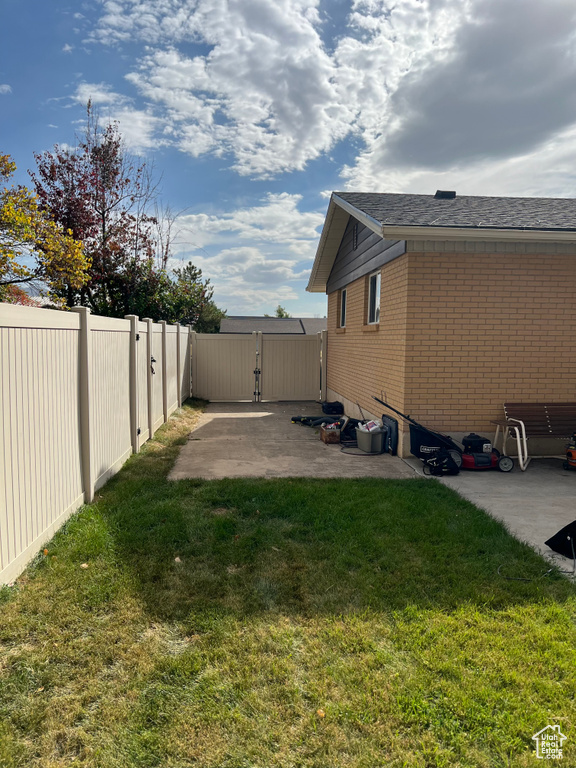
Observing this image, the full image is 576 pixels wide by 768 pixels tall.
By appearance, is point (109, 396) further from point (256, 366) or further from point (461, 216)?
point (256, 366)

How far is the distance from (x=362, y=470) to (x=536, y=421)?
278 cm

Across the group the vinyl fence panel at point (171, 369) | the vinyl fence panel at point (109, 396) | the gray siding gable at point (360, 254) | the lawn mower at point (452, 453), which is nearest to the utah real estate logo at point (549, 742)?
the lawn mower at point (452, 453)

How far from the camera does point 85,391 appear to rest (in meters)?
4.52

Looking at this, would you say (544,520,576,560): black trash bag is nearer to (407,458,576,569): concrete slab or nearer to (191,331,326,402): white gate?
(407,458,576,569): concrete slab

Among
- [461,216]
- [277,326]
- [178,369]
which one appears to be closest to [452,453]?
[461,216]

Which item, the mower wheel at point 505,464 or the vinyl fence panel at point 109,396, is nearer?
the vinyl fence panel at point 109,396

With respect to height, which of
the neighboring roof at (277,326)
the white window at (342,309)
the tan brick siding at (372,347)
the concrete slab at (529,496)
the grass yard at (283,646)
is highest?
the neighboring roof at (277,326)

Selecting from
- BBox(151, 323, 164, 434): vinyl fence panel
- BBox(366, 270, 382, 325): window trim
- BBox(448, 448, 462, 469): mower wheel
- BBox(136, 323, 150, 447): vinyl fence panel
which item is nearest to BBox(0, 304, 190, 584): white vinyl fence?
BBox(136, 323, 150, 447): vinyl fence panel

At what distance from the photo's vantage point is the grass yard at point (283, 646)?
1965 millimetres

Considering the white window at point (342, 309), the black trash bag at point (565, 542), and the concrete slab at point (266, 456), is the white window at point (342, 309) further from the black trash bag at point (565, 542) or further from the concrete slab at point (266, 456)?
the black trash bag at point (565, 542)

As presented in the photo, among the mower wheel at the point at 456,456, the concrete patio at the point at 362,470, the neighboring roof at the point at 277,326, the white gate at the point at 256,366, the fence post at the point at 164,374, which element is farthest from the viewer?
the neighboring roof at the point at 277,326

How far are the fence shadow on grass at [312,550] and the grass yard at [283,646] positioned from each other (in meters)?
0.02

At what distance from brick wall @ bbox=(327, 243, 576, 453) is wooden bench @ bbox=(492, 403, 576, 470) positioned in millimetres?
189

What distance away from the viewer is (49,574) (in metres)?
3.27
